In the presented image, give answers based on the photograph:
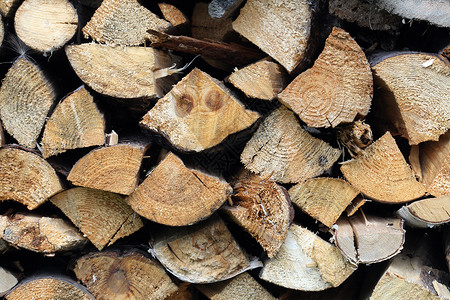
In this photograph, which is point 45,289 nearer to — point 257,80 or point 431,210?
point 257,80

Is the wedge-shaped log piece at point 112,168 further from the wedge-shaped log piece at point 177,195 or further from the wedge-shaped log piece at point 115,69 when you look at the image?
the wedge-shaped log piece at point 115,69

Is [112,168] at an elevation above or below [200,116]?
below

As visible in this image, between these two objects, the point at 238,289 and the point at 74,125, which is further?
the point at 238,289

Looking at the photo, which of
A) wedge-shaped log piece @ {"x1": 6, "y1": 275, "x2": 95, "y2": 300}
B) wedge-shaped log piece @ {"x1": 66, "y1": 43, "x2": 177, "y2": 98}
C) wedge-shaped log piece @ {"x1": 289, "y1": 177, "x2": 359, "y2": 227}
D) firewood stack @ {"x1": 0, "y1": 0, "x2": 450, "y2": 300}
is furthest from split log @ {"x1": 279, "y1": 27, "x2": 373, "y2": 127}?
wedge-shaped log piece @ {"x1": 6, "y1": 275, "x2": 95, "y2": 300}

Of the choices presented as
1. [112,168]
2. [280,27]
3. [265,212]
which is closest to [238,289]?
[265,212]

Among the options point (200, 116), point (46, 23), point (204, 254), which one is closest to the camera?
point (200, 116)

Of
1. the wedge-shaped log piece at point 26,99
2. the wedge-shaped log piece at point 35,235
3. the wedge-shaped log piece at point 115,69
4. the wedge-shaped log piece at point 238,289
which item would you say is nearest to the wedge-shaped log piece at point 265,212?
the wedge-shaped log piece at point 238,289

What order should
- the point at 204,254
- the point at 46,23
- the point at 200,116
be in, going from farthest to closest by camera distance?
the point at 204,254 → the point at 46,23 → the point at 200,116

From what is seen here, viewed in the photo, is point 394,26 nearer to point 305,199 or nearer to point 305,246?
point 305,199

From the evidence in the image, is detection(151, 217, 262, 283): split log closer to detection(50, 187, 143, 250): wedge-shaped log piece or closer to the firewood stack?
the firewood stack
